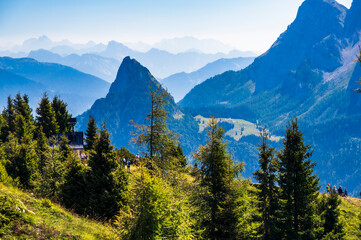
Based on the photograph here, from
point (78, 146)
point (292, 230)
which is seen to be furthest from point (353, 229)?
point (78, 146)

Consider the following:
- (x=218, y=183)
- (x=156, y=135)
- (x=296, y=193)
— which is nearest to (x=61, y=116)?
(x=156, y=135)

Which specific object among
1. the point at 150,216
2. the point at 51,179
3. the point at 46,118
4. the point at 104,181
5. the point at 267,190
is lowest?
the point at 150,216

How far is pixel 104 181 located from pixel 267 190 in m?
14.2

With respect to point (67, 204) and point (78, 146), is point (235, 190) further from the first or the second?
point (78, 146)

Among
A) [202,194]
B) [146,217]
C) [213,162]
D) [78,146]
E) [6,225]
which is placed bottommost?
[6,225]

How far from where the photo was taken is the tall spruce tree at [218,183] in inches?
872

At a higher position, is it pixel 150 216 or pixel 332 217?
pixel 332 217

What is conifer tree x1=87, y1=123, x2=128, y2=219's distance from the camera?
2389cm

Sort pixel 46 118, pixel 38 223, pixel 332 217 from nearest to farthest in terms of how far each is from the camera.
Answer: pixel 38 223, pixel 332 217, pixel 46 118

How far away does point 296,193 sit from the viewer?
25297 millimetres

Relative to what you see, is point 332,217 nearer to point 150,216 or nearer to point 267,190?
point 267,190

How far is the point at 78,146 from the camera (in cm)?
6259

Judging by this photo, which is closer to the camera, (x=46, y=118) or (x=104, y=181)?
(x=104, y=181)

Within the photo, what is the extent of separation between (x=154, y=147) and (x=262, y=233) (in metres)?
12.6
